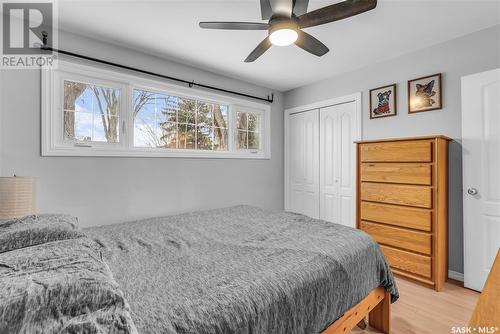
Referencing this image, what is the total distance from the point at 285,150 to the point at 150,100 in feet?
7.61

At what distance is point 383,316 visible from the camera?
5.84 ft

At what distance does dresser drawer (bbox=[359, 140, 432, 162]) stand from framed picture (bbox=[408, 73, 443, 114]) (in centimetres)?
62

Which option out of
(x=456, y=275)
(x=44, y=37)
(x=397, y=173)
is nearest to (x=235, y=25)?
(x=44, y=37)

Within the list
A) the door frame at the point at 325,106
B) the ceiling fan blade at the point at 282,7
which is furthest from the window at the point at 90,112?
the door frame at the point at 325,106

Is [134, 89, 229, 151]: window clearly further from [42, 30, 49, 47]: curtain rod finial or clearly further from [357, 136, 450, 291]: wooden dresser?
[357, 136, 450, 291]: wooden dresser

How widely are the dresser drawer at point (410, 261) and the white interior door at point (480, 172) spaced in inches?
14.6

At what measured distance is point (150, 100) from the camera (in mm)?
3014

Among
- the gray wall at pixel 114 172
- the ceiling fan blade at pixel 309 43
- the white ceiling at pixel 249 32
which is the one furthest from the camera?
the gray wall at pixel 114 172

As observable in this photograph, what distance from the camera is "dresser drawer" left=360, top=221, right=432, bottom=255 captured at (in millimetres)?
2400

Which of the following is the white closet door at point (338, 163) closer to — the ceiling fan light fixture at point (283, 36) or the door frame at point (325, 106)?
the door frame at point (325, 106)

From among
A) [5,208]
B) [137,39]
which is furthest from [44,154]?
[137,39]

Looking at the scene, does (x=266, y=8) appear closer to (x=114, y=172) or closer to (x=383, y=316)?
(x=114, y=172)

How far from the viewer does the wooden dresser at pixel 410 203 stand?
235cm

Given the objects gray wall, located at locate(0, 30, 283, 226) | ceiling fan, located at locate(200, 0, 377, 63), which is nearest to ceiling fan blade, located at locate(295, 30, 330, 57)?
ceiling fan, located at locate(200, 0, 377, 63)
